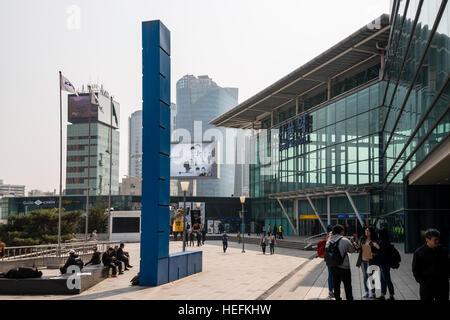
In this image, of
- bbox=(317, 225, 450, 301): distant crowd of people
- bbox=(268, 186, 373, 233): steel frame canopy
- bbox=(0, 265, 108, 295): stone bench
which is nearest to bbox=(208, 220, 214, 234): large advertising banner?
bbox=(268, 186, 373, 233): steel frame canopy

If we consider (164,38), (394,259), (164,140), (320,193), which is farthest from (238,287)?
(320,193)

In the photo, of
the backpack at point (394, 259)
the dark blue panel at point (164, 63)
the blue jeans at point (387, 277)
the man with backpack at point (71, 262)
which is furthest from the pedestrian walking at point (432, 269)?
the man with backpack at point (71, 262)

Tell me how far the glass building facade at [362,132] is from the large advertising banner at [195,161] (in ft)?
34.0

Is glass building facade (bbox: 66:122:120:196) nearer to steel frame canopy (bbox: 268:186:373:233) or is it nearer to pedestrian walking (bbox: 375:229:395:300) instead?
steel frame canopy (bbox: 268:186:373:233)

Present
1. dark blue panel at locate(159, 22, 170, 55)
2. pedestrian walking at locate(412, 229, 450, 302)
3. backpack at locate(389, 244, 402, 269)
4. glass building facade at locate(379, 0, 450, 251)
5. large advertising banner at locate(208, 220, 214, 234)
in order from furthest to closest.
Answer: large advertising banner at locate(208, 220, 214, 234)
dark blue panel at locate(159, 22, 170, 55)
glass building facade at locate(379, 0, 450, 251)
backpack at locate(389, 244, 402, 269)
pedestrian walking at locate(412, 229, 450, 302)

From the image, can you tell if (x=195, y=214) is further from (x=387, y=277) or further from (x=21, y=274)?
(x=387, y=277)

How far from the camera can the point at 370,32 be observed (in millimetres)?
37250

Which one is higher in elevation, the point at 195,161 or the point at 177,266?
the point at 195,161

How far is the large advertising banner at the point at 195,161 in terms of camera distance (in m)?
78.1

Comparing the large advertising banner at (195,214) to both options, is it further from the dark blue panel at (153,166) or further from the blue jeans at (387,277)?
the blue jeans at (387,277)

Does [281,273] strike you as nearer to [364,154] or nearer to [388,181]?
[388,181]

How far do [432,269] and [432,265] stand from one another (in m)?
0.06

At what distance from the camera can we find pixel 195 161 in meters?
78.9

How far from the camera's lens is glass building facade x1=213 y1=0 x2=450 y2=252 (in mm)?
18312
